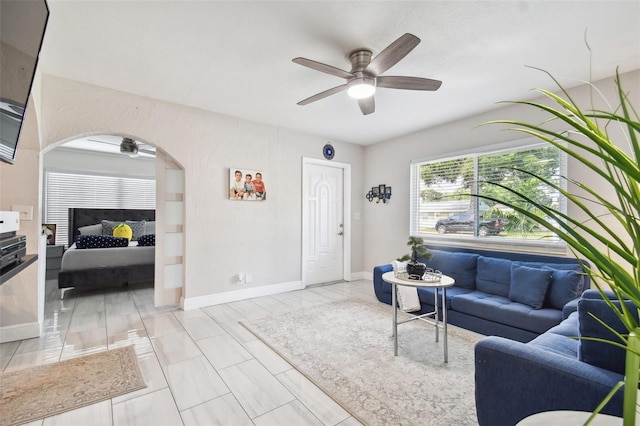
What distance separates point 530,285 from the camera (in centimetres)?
287

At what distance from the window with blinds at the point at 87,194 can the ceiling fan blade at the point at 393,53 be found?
6.61 metres

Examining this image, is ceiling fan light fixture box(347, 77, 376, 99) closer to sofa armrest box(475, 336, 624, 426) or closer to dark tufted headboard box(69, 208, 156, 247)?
sofa armrest box(475, 336, 624, 426)

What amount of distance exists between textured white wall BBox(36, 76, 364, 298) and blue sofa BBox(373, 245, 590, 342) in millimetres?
2291

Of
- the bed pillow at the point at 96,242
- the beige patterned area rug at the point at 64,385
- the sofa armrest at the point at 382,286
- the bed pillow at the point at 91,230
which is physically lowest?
the beige patterned area rug at the point at 64,385

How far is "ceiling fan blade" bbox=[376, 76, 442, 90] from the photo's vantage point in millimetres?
2413

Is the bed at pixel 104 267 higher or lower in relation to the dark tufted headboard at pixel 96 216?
lower

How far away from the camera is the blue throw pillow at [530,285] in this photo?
280 cm

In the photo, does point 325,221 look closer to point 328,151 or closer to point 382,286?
point 328,151

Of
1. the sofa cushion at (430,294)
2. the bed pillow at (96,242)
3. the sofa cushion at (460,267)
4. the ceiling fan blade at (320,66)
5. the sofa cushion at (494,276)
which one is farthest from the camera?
the bed pillow at (96,242)

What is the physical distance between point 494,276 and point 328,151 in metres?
3.10

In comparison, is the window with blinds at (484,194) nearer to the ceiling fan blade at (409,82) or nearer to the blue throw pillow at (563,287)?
the blue throw pillow at (563,287)

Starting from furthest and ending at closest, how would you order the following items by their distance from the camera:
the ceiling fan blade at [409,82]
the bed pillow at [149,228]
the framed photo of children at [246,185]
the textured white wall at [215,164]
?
the bed pillow at [149,228] → the framed photo of children at [246,185] → the textured white wall at [215,164] → the ceiling fan blade at [409,82]

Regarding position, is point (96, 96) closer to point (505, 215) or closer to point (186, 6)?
point (186, 6)

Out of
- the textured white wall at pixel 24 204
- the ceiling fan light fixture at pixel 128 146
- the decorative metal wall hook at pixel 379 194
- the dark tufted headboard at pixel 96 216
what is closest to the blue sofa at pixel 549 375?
the decorative metal wall hook at pixel 379 194
